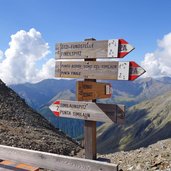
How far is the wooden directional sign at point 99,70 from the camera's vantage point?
33.2ft

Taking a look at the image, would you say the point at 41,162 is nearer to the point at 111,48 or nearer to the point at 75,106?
the point at 75,106

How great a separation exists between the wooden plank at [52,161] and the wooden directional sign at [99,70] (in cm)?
300

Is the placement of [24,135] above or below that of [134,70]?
below

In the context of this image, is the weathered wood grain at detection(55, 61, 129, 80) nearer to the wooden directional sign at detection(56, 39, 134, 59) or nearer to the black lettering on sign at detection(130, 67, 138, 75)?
the black lettering on sign at detection(130, 67, 138, 75)

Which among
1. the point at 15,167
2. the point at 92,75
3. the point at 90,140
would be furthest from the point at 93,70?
the point at 15,167

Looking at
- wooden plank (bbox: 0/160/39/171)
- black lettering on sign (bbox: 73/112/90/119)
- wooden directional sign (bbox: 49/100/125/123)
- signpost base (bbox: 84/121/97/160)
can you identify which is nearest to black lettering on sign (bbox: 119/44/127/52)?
wooden directional sign (bbox: 49/100/125/123)

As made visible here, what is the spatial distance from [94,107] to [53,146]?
16.1m

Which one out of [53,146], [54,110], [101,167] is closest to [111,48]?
[54,110]

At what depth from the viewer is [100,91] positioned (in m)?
11.3

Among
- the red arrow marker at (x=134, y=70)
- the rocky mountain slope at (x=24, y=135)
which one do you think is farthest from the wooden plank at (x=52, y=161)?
the rocky mountain slope at (x=24, y=135)

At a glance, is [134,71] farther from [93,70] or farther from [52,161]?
[52,161]

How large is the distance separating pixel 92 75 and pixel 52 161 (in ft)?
11.1

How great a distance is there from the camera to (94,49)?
11195mm

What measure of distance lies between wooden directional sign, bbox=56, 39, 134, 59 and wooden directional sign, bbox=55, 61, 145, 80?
247 millimetres
